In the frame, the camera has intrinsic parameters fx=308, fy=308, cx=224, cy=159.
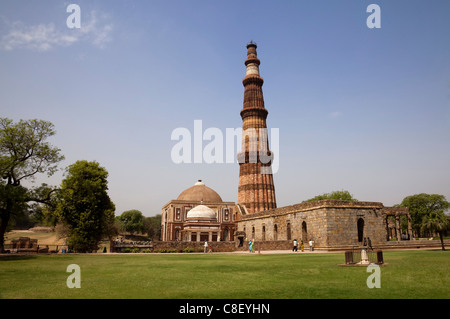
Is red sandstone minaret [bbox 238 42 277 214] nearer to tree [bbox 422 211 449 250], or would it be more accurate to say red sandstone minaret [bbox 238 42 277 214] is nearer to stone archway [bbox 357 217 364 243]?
stone archway [bbox 357 217 364 243]

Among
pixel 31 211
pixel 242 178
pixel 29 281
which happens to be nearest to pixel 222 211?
pixel 242 178

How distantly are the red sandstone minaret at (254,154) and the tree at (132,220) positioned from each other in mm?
40540

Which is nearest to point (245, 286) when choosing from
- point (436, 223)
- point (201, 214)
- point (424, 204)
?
point (436, 223)

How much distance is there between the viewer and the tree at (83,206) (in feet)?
84.4

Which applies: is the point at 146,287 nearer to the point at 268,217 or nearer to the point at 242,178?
the point at 268,217

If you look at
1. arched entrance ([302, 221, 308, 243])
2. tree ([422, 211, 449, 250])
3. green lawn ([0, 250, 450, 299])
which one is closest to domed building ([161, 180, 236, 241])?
arched entrance ([302, 221, 308, 243])

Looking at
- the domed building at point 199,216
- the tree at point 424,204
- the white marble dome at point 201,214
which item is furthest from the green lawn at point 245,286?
the tree at point 424,204

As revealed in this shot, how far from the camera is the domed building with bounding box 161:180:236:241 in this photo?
40.6 metres

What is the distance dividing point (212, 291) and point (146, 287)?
1.78m

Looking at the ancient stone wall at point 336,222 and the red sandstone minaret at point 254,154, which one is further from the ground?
the red sandstone minaret at point 254,154

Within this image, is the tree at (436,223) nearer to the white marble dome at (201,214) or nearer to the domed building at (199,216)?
the domed building at (199,216)

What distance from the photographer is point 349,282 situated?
8023 millimetres

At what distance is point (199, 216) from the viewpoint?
41.8m

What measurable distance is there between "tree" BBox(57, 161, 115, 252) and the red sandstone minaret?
81.5 feet
